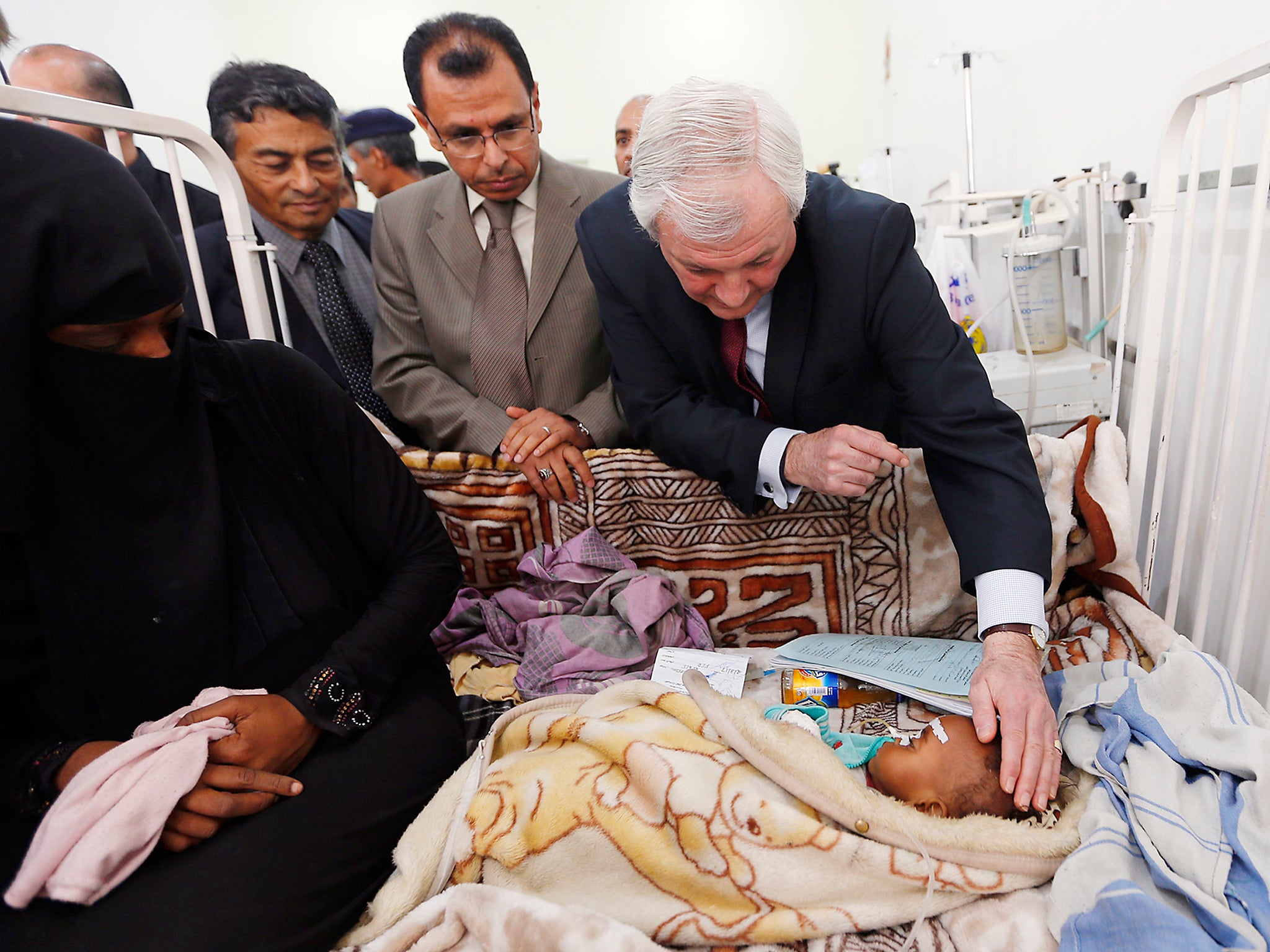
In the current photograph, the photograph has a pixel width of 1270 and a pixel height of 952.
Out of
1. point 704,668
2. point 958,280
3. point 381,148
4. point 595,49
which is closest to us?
point 704,668

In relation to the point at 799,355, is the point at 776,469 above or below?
below

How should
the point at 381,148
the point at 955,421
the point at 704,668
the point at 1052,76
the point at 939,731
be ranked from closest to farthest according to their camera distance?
the point at 939,731
the point at 955,421
the point at 704,668
the point at 1052,76
the point at 381,148

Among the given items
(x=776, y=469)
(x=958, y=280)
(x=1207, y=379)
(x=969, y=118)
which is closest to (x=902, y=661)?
(x=776, y=469)

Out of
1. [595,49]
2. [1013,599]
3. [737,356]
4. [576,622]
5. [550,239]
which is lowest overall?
[576,622]

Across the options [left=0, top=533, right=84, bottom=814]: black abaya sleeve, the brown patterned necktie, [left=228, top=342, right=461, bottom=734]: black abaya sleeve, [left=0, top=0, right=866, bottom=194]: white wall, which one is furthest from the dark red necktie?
[left=0, top=0, right=866, bottom=194]: white wall

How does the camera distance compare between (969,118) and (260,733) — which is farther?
(969,118)

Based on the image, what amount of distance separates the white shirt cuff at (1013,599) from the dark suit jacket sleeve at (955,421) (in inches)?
0.6

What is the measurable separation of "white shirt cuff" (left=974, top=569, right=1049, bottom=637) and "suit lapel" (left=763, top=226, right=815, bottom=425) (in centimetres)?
51

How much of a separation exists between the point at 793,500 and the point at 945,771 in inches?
22.5

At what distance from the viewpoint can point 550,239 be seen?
6.16 ft

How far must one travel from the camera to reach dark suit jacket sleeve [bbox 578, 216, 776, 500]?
1517 mm

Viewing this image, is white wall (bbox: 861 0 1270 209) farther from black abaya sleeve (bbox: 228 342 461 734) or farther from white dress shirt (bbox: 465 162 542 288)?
black abaya sleeve (bbox: 228 342 461 734)

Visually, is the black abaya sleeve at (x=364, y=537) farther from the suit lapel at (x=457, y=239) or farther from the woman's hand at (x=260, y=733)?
the suit lapel at (x=457, y=239)

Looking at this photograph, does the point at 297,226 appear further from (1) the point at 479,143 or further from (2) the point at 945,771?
(2) the point at 945,771
